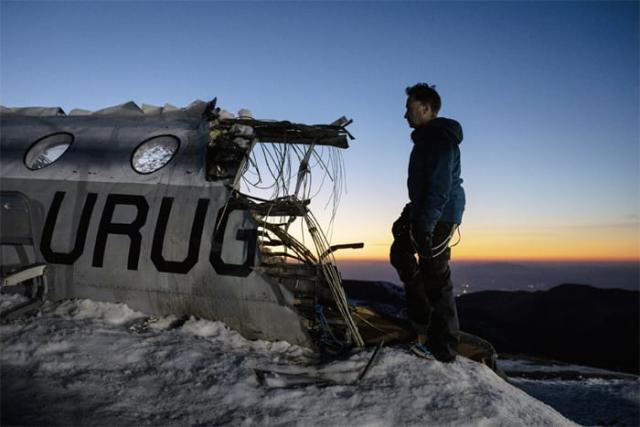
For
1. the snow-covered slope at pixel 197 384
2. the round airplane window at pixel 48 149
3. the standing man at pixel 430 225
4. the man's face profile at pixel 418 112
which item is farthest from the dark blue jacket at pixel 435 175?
the round airplane window at pixel 48 149

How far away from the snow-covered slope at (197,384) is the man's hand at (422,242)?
99cm

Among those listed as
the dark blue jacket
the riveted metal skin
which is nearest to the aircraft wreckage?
the riveted metal skin

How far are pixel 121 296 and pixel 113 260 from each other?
0.40 metres

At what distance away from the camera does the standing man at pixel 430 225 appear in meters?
3.86

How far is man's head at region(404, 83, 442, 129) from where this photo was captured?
13.8 ft

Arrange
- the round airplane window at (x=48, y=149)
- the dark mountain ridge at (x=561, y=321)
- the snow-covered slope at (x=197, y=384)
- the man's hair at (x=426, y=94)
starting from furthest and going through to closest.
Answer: the dark mountain ridge at (x=561, y=321)
the round airplane window at (x=48, y=149)
the man's hair at (x=426, y=94)
the snow-covered slope at (x=197, y=384)

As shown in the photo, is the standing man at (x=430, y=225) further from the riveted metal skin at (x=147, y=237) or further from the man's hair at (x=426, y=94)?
the riveted metal skin at (x=147, y=237)

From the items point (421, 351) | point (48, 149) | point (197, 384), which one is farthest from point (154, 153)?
point (421, 351)

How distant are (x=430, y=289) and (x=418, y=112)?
1.79 meters

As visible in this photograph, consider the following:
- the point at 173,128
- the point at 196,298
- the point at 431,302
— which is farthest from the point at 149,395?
the point at 173,128

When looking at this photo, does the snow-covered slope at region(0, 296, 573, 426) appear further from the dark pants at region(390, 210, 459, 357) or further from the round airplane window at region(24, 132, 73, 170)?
the round airplane window at region(24, 132, 73, 170)

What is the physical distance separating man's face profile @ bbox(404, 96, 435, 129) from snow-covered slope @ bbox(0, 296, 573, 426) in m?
2.33

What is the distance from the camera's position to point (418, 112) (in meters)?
4.23

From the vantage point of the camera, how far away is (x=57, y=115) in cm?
600
